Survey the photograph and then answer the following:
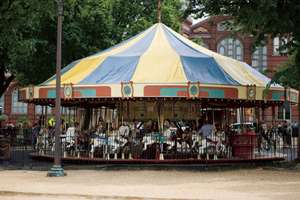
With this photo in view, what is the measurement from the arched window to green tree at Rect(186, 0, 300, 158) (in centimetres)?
5116

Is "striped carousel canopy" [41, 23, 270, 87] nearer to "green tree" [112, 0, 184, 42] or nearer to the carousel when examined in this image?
the carousel

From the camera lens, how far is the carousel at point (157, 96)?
23.5 metres

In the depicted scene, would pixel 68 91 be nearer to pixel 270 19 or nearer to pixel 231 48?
pixel 270 19

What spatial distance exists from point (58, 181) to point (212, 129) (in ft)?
28.4

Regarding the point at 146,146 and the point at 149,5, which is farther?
the point at 149,5

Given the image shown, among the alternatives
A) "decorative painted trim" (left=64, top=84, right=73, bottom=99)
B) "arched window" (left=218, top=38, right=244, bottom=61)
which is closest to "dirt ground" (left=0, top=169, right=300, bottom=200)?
"decorative painted trim" (left=64, top=84, right=73, bottom=99)

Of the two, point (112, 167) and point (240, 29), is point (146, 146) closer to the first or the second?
point (112, 167)

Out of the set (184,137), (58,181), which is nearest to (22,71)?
(184,137)

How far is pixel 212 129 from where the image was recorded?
25109 mm

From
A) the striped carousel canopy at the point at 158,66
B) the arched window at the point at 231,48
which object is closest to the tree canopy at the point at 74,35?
the striped carousel canopy at the point at 158,66

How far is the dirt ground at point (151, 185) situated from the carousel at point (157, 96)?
3.11 m

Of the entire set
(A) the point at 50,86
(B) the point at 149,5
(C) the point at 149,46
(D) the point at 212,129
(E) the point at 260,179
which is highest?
(B) the point at 149,5

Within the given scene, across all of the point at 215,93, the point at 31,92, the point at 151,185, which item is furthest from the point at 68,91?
the point at 151,185

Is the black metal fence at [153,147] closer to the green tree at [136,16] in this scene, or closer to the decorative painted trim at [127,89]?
the decorative painted trim at [127,89]
